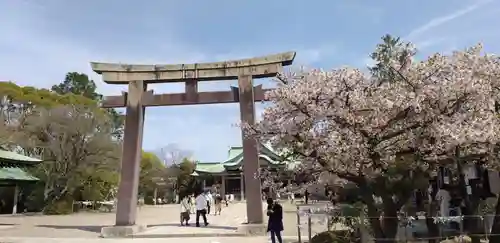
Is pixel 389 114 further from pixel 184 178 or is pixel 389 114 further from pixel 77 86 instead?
pixel 77 86

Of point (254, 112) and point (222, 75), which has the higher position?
point (222, 75)

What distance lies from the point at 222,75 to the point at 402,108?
375 inches

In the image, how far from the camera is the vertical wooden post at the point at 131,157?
16484mm

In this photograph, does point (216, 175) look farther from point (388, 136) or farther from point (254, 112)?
point (388, 136)

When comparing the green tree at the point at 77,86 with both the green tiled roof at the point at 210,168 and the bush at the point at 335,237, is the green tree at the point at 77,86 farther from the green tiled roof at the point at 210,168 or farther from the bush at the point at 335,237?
the bush at the point at 335,237

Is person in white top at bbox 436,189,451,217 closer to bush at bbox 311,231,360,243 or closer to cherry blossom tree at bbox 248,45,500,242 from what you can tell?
cherry blossom tree at bbox 248,45,500,242

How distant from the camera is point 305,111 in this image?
9281 millimetres

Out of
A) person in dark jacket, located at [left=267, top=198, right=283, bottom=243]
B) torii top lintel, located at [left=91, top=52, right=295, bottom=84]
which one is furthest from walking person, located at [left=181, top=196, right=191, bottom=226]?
person in dark jacket, located at [left=267, top=198, right=283, bottom=243]

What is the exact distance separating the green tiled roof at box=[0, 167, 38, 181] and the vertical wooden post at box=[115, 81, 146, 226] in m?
15.7

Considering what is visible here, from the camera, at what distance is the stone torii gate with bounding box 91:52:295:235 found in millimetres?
16397

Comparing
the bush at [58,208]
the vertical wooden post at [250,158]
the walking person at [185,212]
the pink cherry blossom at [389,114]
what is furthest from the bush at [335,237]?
the bush at [58,208]

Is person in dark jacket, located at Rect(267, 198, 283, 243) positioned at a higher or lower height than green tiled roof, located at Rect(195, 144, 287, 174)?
lower

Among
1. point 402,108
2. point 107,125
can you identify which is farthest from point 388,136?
point 107,125

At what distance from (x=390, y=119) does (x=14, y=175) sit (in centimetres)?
2925
